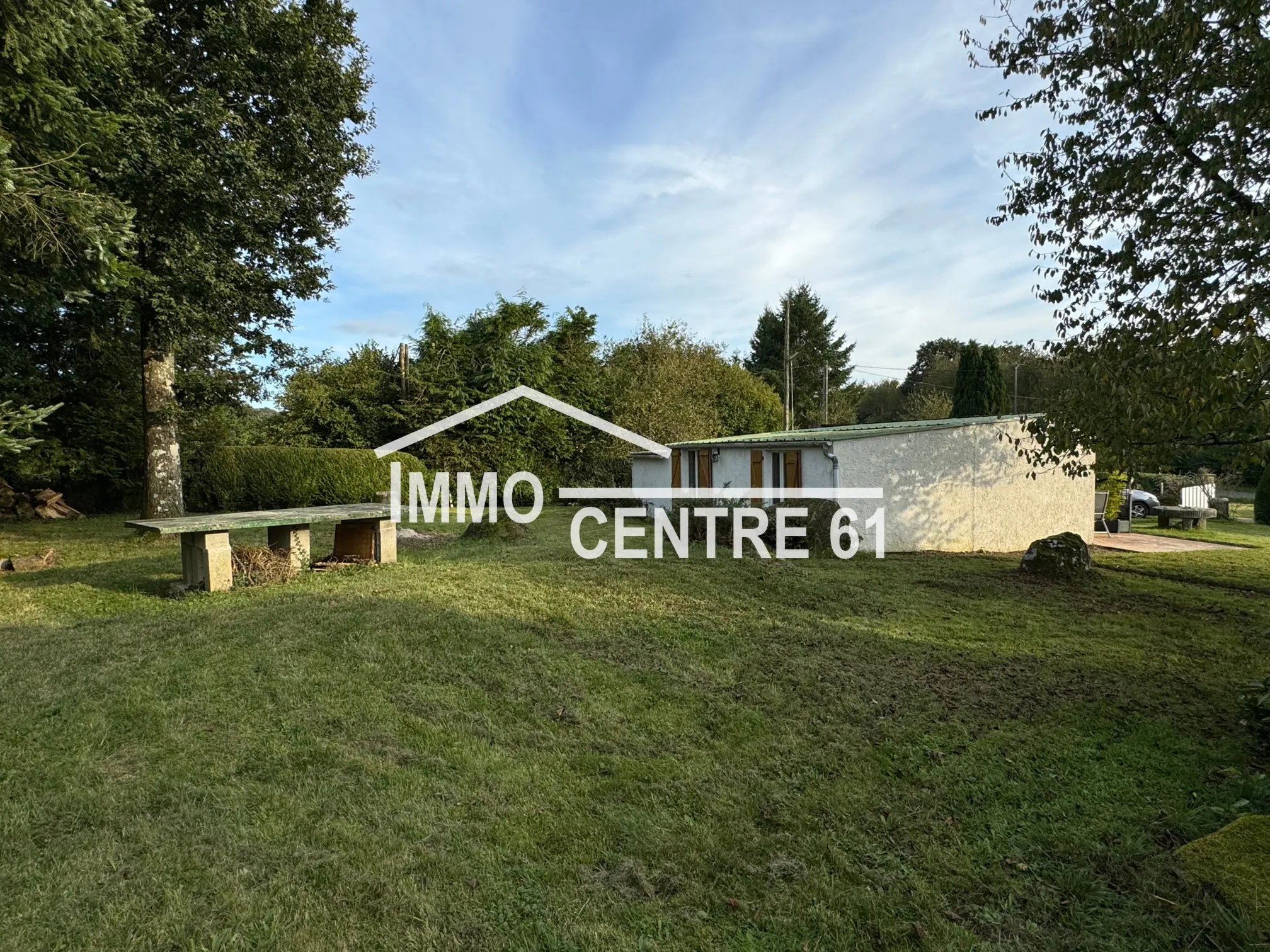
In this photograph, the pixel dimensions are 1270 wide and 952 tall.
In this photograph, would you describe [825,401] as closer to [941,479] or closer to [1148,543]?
[1148,543]

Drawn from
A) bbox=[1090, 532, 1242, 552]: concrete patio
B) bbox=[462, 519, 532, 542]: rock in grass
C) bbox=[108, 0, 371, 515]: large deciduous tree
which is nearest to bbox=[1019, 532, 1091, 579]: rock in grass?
bbox=[1090, 532, 1242, 552]: concrete patio

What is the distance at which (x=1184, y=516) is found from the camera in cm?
1505

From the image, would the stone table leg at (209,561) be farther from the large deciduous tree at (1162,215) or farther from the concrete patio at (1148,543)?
the concrete patio at (1148,543)

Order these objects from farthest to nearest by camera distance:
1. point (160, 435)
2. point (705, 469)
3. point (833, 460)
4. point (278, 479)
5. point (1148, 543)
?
point (705, 469), point (278, 479), point (1148, 543), point (833, 460), point (160, 435)

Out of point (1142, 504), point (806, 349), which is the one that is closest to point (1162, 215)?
point (1142, 504)

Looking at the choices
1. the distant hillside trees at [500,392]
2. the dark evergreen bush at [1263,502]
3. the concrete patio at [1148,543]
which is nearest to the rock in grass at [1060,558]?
the concrete patio at [1148,543]

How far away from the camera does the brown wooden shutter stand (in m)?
11.6

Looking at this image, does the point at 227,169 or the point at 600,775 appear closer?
the point at 600,775

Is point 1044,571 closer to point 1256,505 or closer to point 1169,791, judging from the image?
point 1169,791

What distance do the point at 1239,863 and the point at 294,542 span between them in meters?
8.26

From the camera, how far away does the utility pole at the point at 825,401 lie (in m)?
30.4

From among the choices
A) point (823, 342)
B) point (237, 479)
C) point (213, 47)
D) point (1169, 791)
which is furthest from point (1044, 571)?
point (823, 342)

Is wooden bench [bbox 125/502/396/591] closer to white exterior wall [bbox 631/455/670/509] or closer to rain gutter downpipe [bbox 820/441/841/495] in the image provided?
rain gutter downpipe [bbox 820/441/841/495]

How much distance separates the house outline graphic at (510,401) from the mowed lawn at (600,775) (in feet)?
33.9
